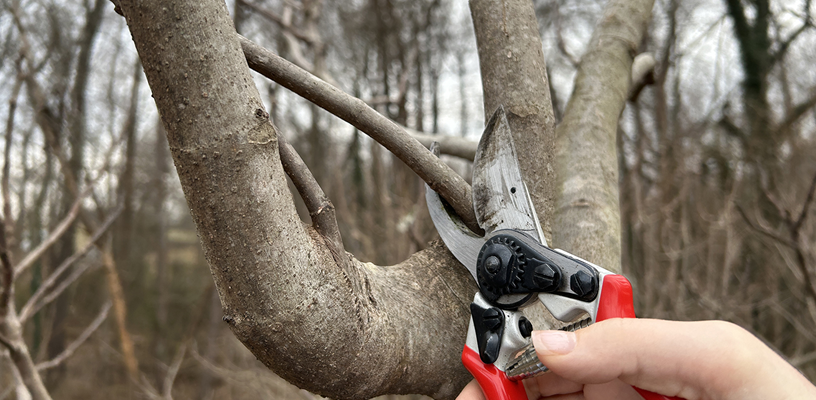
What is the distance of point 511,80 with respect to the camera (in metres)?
1.16

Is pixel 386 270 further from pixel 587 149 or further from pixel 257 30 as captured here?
pixel 257 30

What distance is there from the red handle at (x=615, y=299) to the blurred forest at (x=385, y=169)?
1333 mm

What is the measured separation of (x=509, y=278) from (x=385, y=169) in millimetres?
5269

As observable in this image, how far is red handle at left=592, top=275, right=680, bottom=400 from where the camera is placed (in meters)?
0.92

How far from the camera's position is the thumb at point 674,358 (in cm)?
84

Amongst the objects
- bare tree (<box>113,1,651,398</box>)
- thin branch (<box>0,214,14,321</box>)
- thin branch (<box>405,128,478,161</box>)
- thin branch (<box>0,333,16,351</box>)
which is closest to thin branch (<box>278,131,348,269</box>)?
bare tree (<box>113,1,651,398</box>)

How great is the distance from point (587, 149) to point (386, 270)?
68 cm

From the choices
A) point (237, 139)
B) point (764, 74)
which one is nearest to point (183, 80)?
point (237, 139)

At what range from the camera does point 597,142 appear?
54.7 inches

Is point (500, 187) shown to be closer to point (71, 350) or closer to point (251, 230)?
point (251, 230)

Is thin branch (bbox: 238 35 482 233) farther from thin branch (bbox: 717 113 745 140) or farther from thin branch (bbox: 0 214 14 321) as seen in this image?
thin branch (bbox: 717 113 745 140)

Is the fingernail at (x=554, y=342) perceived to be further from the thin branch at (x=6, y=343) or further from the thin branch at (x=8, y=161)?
the thin branch at (x=8, y=161)

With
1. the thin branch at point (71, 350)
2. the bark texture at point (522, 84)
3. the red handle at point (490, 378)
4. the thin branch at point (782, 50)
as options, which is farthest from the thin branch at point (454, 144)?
the thin branch at point (782, 50)

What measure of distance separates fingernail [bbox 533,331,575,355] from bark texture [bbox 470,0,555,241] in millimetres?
256
